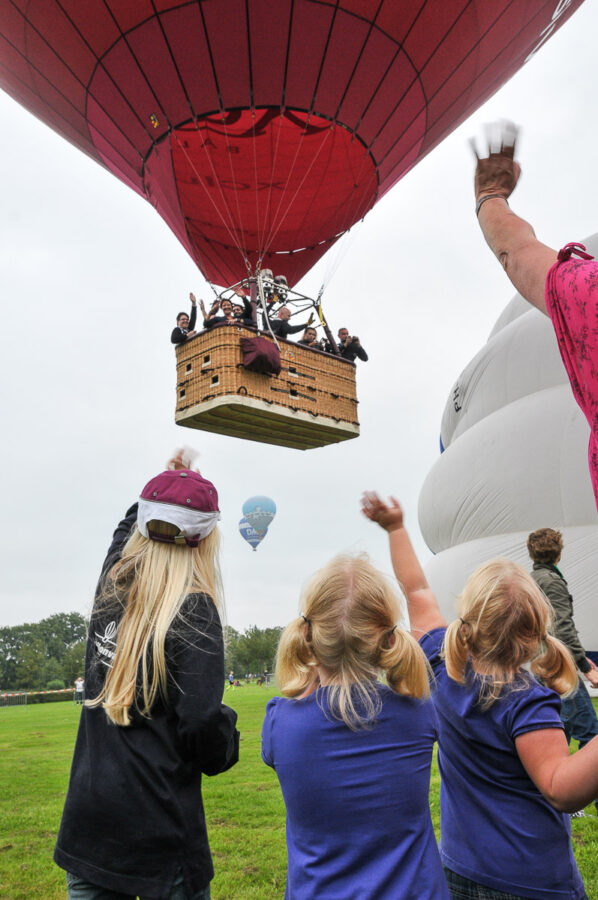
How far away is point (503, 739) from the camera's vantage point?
1460 mm

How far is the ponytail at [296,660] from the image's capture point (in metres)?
1.48

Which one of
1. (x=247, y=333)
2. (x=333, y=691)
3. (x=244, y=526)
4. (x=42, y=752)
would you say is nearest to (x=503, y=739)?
(x=333, y=691)

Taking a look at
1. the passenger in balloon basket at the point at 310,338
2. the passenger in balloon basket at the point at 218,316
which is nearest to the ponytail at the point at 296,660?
the passenger in balloon basket at the point at 218,316

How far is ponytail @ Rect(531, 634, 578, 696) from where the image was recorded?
164 cm

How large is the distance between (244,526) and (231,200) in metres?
17.6

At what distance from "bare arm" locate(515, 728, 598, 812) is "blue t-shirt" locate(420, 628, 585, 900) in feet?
0.36

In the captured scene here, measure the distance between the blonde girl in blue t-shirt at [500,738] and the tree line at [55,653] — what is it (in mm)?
34543

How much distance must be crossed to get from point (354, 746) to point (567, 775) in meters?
0.45

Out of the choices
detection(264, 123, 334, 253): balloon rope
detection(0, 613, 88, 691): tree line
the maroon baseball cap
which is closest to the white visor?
the maroon baseball cap

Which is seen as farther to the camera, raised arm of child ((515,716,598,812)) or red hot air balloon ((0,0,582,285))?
red hot air balloon ((0,0,582,285))

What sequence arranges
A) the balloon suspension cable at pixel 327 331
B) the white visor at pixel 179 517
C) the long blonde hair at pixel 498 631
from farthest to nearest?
the balloon suspension cable at pixel 327 331 → the white visor at pixel 179 517 → the long blonde hair at pixel 498 631

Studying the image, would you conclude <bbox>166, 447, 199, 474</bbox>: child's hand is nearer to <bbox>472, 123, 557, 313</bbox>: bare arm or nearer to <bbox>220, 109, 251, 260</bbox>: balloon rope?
<bbox>472, 123, 557, 313</bbox>: bare arm

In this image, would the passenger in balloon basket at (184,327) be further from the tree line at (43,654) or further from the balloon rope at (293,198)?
the tree line at (43,654)

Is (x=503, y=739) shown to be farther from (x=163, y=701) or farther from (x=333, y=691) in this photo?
(x=163, y=701)
